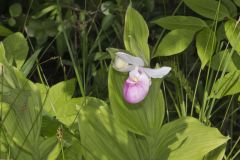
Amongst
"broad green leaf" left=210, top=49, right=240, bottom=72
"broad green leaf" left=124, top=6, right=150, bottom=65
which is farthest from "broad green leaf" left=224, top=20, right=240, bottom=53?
"broad green leaf" left=124, top=6, right=150, bottom=65

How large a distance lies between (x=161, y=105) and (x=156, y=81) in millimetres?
55

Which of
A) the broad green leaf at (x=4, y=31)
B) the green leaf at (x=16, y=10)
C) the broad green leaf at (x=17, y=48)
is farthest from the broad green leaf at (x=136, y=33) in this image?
the green leaf at (x=16, y=10)

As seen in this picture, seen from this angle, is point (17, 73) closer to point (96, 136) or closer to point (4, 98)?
point (4, 98)

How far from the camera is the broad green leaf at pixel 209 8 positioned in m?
1.31

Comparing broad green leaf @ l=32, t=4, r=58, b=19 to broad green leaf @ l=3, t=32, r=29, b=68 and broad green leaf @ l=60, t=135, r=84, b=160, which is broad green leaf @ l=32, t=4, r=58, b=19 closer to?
broad green leaf @ l=3, t=32, r=29, b=68

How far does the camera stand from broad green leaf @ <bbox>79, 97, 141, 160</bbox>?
1156 mm

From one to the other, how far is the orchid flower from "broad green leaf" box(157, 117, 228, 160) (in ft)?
0.44

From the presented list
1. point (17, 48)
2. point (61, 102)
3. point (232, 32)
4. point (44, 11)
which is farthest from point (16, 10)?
point (232, 32)

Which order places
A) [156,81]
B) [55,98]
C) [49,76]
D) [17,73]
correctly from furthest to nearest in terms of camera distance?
[49,76], [55,98], [17,73], [156,81]

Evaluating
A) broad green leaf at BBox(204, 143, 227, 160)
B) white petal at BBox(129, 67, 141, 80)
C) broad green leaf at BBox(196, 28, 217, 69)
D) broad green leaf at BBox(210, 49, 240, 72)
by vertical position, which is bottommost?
broad green leaf at BBox(204, 143, 227, 160)

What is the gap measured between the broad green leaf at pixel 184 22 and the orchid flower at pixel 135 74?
25 cm

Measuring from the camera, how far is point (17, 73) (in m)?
1.24

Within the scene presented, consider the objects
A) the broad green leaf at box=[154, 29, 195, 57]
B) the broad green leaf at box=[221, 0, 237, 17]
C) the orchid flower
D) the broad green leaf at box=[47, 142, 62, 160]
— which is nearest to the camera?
the orchid flower

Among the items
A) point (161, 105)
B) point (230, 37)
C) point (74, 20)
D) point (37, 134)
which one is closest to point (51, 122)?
point (37, 134)
